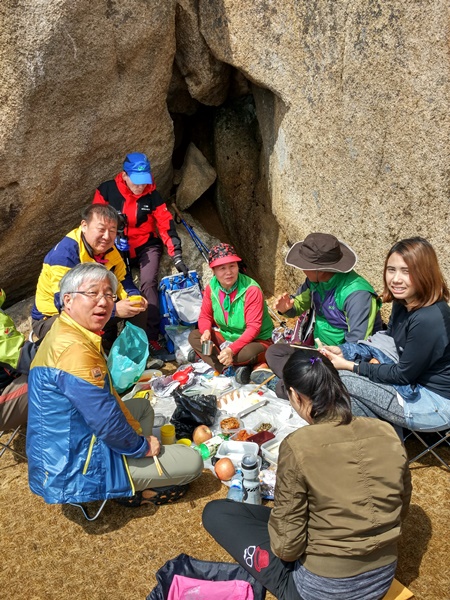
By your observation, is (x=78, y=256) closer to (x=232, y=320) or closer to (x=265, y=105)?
(x=232, y=320)

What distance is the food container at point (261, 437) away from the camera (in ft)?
17.9

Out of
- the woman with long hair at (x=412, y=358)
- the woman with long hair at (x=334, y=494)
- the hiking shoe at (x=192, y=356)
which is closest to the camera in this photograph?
the woman with long hair at (x=334, y=494)

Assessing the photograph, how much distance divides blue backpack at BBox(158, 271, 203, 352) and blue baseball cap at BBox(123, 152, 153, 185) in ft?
4.64

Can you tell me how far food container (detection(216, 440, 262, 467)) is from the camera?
17.0 ft

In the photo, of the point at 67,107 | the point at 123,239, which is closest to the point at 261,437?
the point at 123,239

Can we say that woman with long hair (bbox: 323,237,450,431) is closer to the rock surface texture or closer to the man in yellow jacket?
the rock surface texture

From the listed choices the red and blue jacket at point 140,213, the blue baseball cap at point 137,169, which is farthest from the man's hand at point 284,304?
the blue baseball cap at point 137,169

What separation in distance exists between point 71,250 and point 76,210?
6.61ft

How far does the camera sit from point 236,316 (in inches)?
267

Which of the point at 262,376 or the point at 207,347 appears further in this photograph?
the point at 207,347

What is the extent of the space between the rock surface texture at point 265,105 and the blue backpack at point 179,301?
172 cm

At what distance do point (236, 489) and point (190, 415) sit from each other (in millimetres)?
1193

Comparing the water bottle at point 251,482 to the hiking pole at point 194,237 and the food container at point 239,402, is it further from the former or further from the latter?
the hiking pole at point 194,237

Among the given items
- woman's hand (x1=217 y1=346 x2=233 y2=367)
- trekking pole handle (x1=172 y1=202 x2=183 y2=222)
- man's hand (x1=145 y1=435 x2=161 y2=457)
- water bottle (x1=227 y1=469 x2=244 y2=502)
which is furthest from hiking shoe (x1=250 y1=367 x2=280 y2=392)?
trekking pole handle (x1=172 y1=202 x2=183 y2=222)
